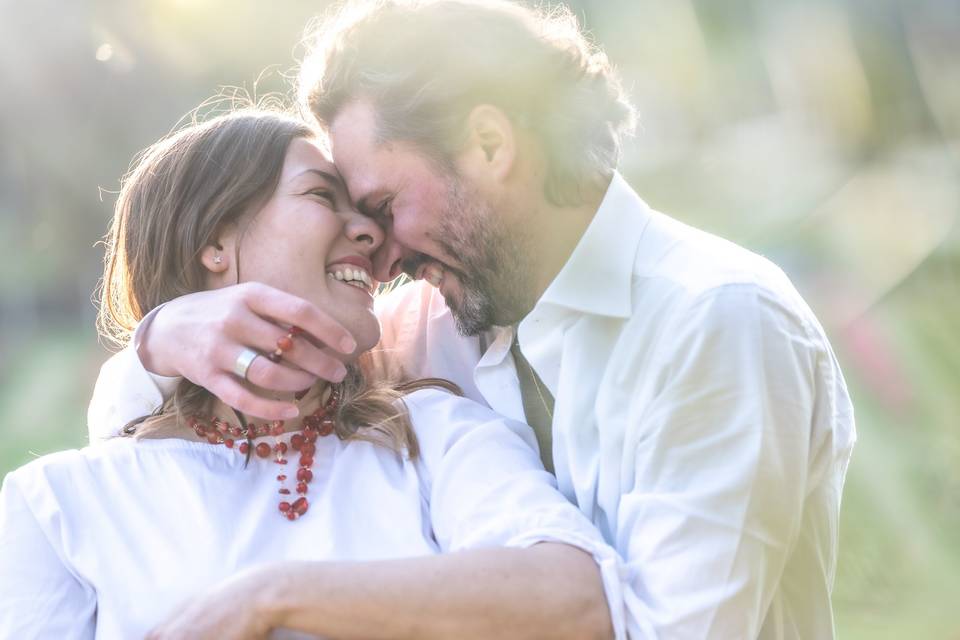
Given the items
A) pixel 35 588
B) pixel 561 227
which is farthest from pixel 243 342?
pixel 561 227

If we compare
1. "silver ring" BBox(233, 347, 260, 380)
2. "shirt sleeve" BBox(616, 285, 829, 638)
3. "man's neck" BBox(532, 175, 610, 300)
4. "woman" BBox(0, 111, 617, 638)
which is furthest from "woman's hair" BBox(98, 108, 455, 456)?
"shirt sleeve" BBox(616, 285, 829, 638)

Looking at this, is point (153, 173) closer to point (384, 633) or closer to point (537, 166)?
point (537, 166)

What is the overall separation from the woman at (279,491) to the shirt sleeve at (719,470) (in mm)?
94

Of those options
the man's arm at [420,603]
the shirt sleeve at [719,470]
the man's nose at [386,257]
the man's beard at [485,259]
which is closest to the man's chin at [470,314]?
the man's beard at [485,259]

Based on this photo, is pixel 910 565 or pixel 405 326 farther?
pixel 910 565

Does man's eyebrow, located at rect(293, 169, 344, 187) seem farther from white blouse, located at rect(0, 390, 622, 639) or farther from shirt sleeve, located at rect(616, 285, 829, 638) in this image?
shirt sleeve, located at rect(616, 285, 829, 638)

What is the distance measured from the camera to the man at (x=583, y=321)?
1.58 m

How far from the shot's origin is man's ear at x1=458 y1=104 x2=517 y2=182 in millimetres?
2012

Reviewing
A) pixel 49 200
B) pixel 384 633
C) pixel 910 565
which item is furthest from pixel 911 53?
pixel 49 200

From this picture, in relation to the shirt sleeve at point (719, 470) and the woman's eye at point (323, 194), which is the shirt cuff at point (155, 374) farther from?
the shirt sleeve at point (719, 470)

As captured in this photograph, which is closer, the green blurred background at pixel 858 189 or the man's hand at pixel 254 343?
the man's hand at pixel 254 343

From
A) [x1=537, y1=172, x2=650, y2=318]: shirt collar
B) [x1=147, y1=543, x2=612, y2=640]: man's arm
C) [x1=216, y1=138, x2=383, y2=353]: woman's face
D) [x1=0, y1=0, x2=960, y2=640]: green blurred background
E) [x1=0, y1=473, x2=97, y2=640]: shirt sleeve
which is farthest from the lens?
[x1=0, y1=0, x2=960, y2=640]: green blurred background

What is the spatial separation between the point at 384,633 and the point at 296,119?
102 centimetres

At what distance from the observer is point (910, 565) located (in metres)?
5.34
